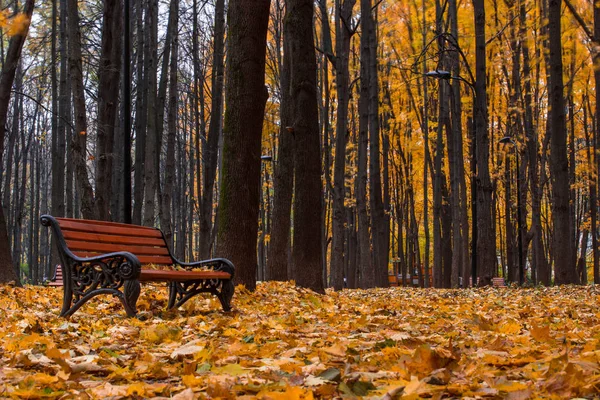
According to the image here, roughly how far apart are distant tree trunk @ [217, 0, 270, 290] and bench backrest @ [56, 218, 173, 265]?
1056mm

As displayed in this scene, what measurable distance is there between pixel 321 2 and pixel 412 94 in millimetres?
7928

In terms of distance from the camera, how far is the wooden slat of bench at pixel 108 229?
6.43 m

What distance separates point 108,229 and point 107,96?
903 cm

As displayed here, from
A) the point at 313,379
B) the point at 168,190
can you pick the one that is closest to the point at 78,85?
the point at 168,190

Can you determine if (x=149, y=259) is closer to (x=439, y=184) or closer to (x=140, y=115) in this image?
(x=439, y=184)

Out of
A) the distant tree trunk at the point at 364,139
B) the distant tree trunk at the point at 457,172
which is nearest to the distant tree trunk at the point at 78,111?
the distant tree trunk at the point at 364,139

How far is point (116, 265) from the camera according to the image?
5.96 metres

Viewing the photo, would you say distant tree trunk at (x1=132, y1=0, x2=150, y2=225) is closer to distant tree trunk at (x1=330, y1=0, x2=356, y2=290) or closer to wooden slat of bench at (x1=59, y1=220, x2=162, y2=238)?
distant tree trunk at (x1=330, y1=0, x2=356, y2=290)

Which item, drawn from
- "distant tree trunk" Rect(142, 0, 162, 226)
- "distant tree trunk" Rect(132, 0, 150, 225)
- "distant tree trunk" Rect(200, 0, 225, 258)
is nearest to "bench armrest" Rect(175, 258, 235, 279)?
"distant tree trunk" Rect(142, 0, 162, 226)

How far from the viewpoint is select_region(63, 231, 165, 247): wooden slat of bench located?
6.46 m

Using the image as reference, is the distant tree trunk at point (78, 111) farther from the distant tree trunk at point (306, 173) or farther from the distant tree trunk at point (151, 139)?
the distant tree trunk at point (306, 173)

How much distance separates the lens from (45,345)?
13.5ft

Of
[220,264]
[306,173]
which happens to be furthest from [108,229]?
[306,173]

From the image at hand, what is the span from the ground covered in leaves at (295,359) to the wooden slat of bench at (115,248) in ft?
2.19
